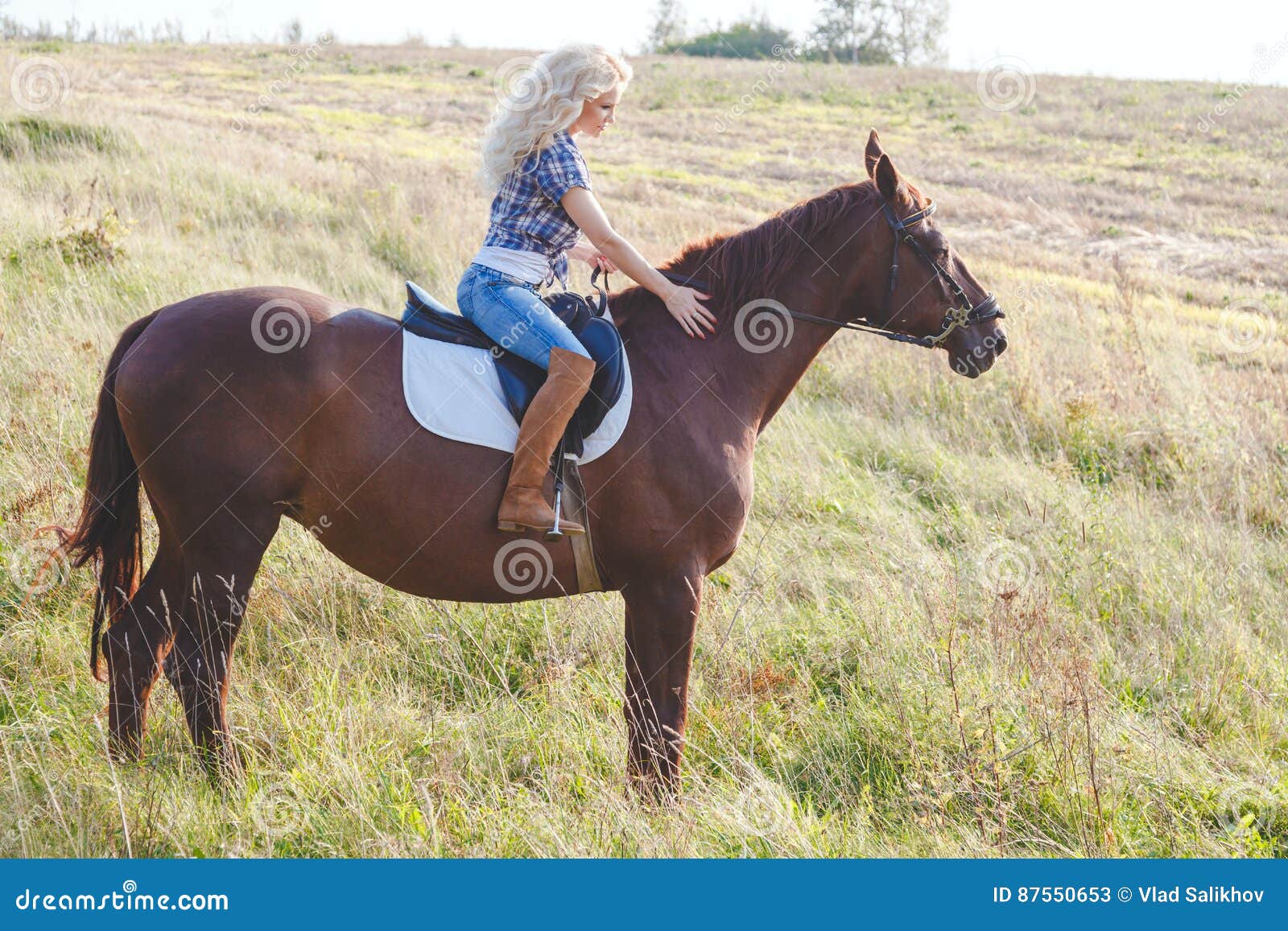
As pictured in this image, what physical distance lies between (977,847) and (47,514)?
4.78 meters

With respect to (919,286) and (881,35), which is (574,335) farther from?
(881,35)

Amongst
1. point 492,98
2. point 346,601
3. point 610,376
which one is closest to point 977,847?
point 610,376

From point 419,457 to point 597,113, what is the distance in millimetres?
1473

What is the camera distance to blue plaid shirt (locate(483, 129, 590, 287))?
3.44 metres

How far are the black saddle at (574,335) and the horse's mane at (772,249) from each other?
31 cm

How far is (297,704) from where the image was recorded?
3.99 m

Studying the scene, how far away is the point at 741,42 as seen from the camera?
63531mm

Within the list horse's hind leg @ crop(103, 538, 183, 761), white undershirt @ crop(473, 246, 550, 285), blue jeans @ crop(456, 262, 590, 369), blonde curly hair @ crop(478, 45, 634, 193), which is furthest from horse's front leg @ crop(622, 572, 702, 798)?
horse's hind leg @ crop(103, 538, 183, 761)

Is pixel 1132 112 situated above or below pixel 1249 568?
above

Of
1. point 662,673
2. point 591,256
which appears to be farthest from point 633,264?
point 662,673

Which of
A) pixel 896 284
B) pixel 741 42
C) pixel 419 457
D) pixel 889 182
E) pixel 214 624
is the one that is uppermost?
pixel 741 42

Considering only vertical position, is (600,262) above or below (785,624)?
above

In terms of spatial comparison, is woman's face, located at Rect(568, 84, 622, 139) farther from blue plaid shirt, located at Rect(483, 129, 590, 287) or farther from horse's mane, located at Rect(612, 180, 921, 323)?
horse's mane, located at Rect(612, 180, 921, 323)

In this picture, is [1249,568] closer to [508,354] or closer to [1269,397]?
[1269,397]
